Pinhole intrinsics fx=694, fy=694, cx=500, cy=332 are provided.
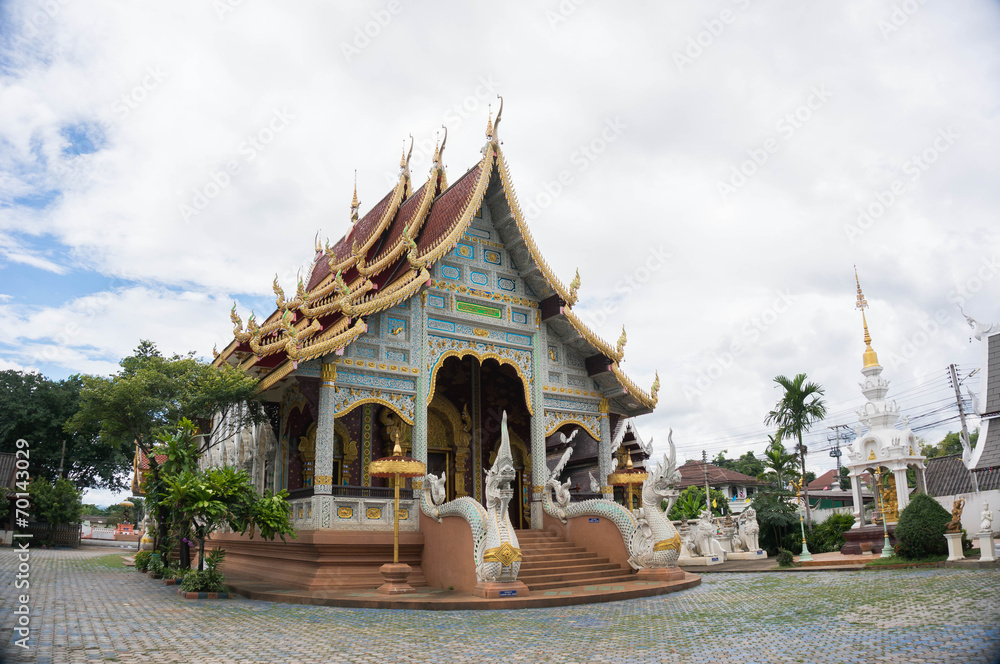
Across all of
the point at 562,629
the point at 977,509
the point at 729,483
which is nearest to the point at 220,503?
the point at 562,629

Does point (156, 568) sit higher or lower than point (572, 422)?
lower

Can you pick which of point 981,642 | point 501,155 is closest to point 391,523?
point 501,155

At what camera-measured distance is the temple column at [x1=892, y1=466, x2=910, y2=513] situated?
21891mm

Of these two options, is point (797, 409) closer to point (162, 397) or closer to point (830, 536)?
point (830, 536)

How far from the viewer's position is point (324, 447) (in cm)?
1235

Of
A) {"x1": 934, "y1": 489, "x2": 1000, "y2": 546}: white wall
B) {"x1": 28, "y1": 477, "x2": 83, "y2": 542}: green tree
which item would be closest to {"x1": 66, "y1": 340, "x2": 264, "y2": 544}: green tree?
{"x1": 28, "y1": 477, "x2": 83, "y2": 542}: green tree

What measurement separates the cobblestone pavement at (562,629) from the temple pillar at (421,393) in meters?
3.84

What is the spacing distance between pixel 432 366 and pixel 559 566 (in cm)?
451

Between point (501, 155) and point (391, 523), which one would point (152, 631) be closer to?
point (391, 523)

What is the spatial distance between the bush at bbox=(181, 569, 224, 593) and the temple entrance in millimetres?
6085

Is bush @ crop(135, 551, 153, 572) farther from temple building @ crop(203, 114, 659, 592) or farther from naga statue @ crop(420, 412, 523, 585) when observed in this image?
naga statue @ crop(420, 412, 523, 585)

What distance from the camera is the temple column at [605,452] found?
1545 cm

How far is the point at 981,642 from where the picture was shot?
5.84 meters

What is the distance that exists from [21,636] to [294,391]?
25.8ft
